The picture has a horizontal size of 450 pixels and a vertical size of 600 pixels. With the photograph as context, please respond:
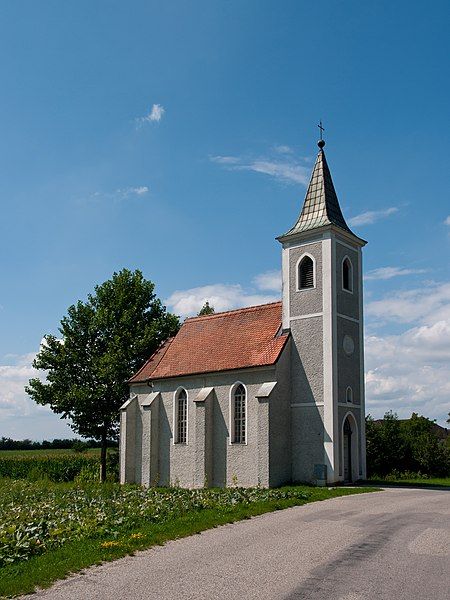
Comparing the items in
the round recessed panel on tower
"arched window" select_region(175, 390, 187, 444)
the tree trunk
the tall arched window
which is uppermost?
the round recessed panel on tower

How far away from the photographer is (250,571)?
1124 centimetres

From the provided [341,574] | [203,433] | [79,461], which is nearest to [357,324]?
[203,433]

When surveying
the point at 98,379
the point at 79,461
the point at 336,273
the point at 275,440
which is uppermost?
the point at 336,273

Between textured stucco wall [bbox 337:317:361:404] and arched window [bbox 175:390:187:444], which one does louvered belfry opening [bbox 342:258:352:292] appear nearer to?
textured stucco wall [bbox 337:317:361:404]

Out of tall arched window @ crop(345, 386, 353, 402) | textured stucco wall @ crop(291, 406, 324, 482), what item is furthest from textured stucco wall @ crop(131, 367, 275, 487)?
tall arched window @ crop(345, 386, 353, 402)

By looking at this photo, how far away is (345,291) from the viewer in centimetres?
2991

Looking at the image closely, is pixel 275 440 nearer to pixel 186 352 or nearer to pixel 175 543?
pixel 186 352

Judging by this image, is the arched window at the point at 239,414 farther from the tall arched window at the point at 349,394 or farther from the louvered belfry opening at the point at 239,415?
the tall arched window at the point at 349,394

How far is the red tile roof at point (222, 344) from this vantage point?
2984cm

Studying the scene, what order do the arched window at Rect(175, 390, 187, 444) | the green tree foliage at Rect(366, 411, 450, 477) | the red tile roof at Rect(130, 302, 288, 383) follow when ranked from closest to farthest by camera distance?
1. the red tile roof at Rect(130, 302, 288, 383)
2. the arched window at Rect(175, 390, 187, 444)
3. the green tree foliage at Rect(366, 411, 450, 477)

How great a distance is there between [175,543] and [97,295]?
3045 cm

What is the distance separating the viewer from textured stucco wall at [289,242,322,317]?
95.8 feet

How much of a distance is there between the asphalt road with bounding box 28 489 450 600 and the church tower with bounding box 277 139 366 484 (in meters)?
10.9

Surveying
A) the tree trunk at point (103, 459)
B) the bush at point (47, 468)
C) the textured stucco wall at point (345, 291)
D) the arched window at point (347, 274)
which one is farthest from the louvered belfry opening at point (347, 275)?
the bush at point (47, 468)
